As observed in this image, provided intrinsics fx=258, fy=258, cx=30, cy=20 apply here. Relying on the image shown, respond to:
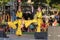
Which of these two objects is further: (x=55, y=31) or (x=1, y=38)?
(x=1, y=38)

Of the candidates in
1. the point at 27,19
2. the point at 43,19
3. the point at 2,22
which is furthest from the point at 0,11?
the point at 43,19

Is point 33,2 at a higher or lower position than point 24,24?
higher

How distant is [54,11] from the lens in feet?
38.8

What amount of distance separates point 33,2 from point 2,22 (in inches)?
67.6

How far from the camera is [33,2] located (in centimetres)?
1174

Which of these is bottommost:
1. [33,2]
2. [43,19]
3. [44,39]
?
[44,39]

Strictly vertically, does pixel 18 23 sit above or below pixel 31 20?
below

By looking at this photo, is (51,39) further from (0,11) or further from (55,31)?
(0,11)

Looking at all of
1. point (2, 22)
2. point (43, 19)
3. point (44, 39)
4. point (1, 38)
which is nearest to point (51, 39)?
point (44, 39)

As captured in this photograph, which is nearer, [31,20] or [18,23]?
[18,23]

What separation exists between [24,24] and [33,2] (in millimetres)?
1136

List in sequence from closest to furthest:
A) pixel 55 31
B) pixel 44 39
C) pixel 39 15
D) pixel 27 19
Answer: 1. pixel 55 31
2. pixel 44 39
3. pixel 39 15
4. pixel 27 19

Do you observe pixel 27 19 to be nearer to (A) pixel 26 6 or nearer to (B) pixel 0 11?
(A) pixel 26 6

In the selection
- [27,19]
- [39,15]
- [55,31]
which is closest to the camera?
[55,31]
